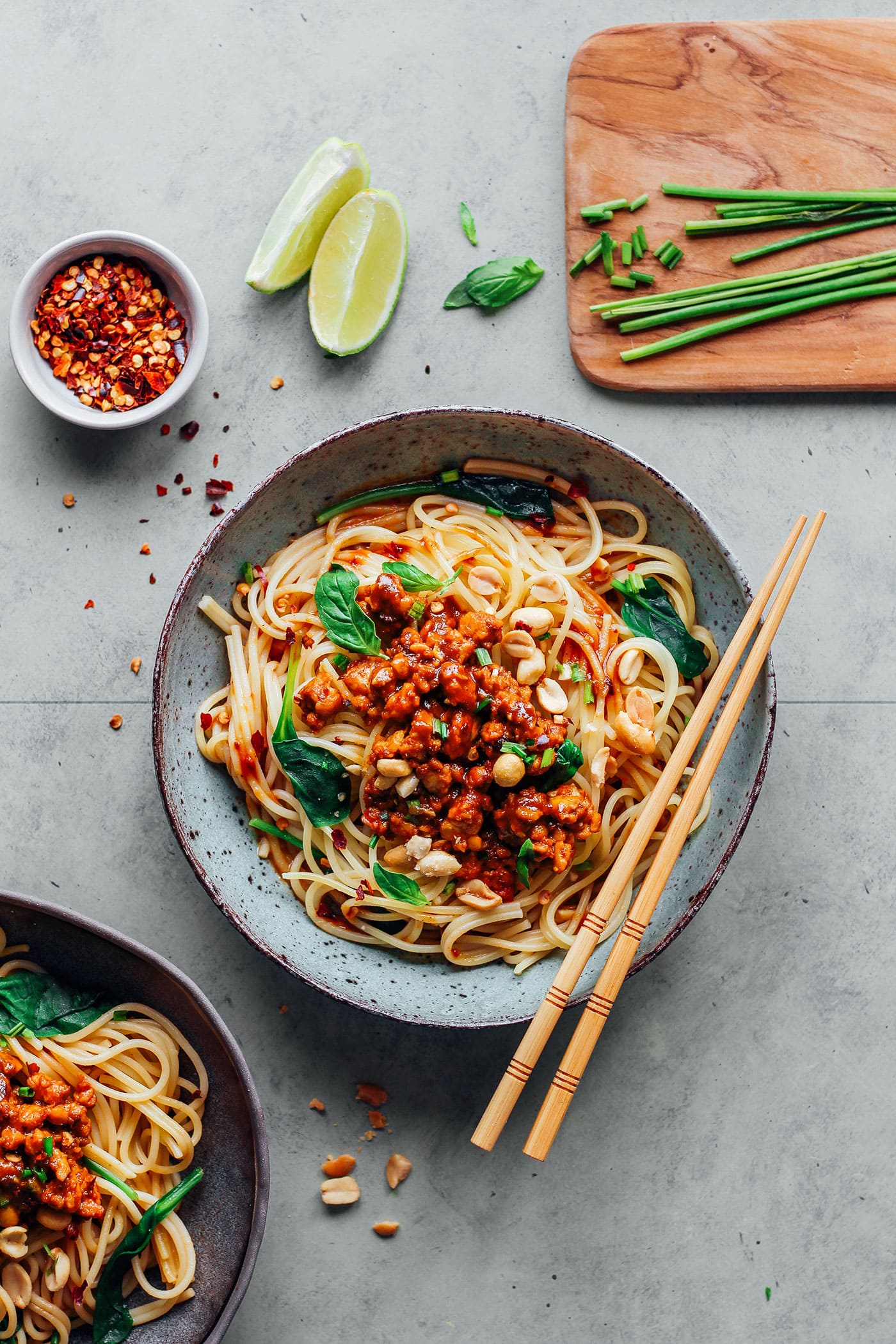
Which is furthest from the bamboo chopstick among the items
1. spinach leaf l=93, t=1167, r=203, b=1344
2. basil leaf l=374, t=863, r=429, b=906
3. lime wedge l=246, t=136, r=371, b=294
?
lime wedge l=246, t=136, r=371, b=294

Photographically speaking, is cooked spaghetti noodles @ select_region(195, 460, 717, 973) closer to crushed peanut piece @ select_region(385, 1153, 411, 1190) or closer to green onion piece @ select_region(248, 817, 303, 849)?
green onion piece @ select_region(248, 817, 303, 849)

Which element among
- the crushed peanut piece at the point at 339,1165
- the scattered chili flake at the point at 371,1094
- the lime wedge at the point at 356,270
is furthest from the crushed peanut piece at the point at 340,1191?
the lime wedge at the point at 356,270

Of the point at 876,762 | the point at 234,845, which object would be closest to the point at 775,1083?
the point at 876,762

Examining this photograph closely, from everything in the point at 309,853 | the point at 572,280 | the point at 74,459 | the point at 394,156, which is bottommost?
the point at 309,853

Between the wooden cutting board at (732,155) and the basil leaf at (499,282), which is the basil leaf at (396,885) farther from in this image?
the basil leaf at (499,282)

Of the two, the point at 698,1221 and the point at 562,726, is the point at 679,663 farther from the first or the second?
the point at 698,1221
